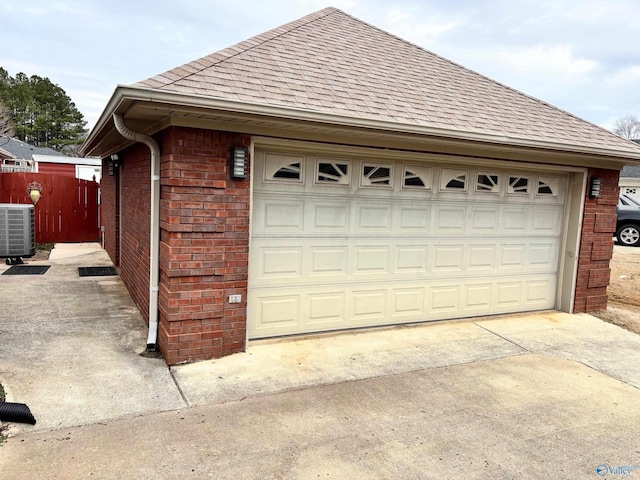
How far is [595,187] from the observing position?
668 centimetres

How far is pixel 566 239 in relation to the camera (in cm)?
693

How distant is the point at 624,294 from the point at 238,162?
7653mm

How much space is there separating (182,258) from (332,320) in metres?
1.99

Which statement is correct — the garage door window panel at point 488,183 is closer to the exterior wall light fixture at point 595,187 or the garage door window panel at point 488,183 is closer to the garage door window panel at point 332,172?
the exterior wall light fixture at point 595,187

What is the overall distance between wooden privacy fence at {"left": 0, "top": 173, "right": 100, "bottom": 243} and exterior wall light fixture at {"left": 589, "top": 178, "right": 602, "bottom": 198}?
38.5ft

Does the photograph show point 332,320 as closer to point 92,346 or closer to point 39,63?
point 92,346

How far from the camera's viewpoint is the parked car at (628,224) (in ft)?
51.0

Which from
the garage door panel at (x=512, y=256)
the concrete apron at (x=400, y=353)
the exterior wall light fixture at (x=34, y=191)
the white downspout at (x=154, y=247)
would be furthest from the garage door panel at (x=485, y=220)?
the exterior wall light fixture at (x=34, y=191)

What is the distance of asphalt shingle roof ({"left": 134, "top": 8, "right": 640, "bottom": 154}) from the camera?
14.9 feet

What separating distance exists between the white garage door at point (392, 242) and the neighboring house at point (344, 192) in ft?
0.06

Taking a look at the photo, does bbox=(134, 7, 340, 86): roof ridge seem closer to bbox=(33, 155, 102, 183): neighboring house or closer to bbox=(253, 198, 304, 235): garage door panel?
bbox=(253, 198, 304, 235): garage door panel

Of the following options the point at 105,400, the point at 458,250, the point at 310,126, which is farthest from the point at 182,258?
the point at 458,250

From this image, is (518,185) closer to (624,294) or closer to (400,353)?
(400,353)

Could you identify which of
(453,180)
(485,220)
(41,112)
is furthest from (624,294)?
(41,112)
